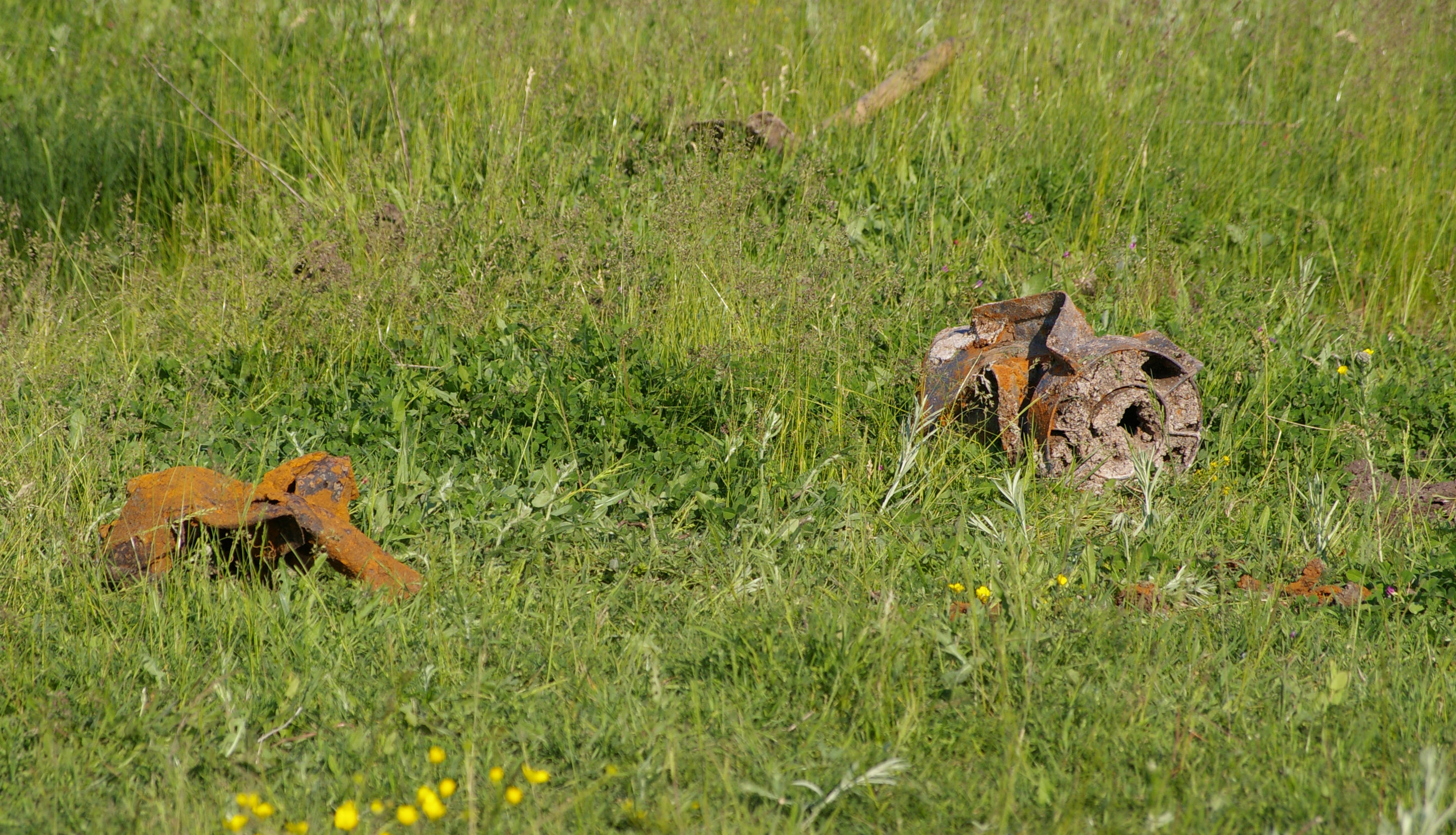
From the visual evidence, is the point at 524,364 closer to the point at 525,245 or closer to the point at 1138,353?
the point at 525,245

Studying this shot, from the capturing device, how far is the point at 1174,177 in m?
5.23

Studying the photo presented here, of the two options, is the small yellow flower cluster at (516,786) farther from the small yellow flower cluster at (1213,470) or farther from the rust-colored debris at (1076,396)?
the small yellow flower cluster at (1213,470)

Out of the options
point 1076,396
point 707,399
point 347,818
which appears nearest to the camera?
point 347,818

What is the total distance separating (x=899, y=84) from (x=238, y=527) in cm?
387

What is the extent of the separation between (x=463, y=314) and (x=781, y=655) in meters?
2.15

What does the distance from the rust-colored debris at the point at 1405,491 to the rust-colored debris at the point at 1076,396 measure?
0.51 metres

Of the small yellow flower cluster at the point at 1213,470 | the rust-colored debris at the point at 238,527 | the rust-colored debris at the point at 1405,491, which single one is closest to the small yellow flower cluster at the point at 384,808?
the rust-colored debris at the point at 238,527

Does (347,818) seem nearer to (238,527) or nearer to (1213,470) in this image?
(238,527)

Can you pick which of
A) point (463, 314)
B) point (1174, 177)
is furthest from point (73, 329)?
point (1174, 177)

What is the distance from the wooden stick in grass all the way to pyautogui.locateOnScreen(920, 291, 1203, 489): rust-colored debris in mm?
1840

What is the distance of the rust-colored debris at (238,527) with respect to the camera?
2.92 meters

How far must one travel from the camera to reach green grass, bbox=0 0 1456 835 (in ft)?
7.76

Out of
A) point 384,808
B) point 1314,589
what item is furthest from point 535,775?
point 1314,589

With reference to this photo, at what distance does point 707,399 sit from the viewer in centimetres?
380
